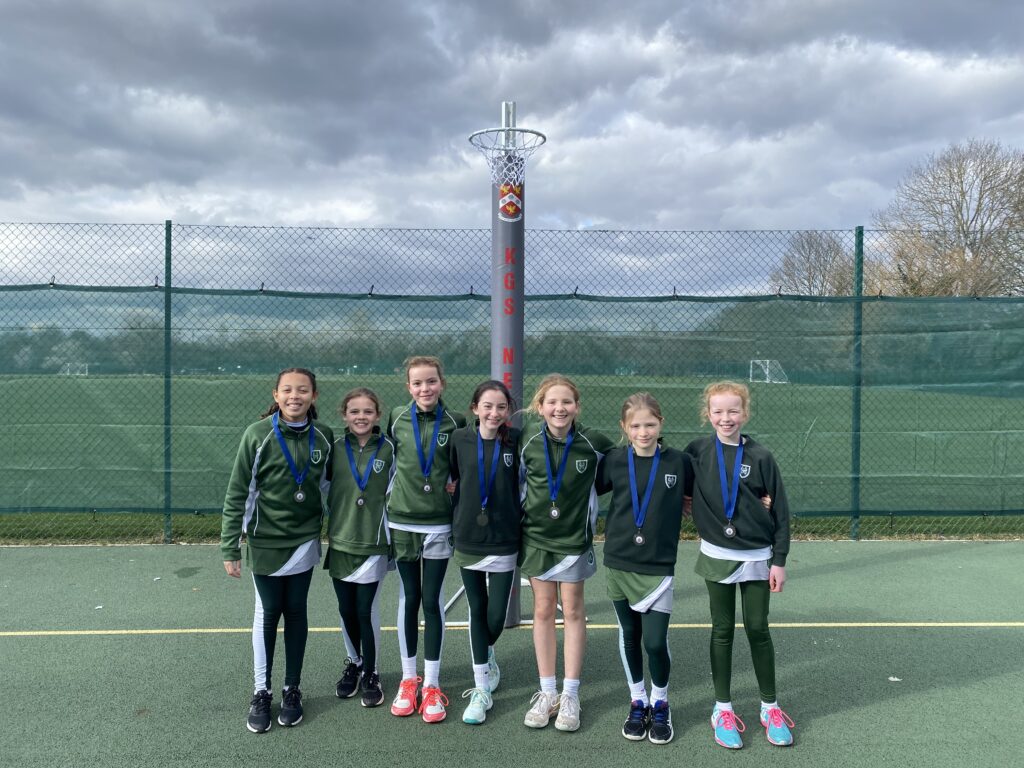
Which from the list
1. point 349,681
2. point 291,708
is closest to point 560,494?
point 349,681

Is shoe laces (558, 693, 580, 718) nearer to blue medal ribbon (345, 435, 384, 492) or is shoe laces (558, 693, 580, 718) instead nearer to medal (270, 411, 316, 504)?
blue medal ribbon (345, 435, 384, 492)

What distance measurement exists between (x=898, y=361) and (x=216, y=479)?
597 cm

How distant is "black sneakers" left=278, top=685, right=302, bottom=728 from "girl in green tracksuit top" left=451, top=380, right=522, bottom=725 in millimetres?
732

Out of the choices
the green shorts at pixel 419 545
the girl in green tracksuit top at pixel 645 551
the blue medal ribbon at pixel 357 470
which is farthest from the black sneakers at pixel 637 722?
the blue medal ribbon at pixel 357 470

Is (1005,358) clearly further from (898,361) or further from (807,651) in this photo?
(807,651)

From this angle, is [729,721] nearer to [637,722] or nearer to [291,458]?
[637,722]

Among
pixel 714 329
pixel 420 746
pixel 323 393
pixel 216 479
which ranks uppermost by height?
pixel 714 329

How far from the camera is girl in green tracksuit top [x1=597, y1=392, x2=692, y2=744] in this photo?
3.19 m

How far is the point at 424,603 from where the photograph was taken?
11.3ft

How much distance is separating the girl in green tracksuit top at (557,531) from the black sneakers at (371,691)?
2.33 feet

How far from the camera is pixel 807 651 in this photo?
4164mm

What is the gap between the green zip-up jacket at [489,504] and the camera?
3.34m

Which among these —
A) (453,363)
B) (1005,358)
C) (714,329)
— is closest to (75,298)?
(453,363)

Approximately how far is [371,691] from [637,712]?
122 cm
